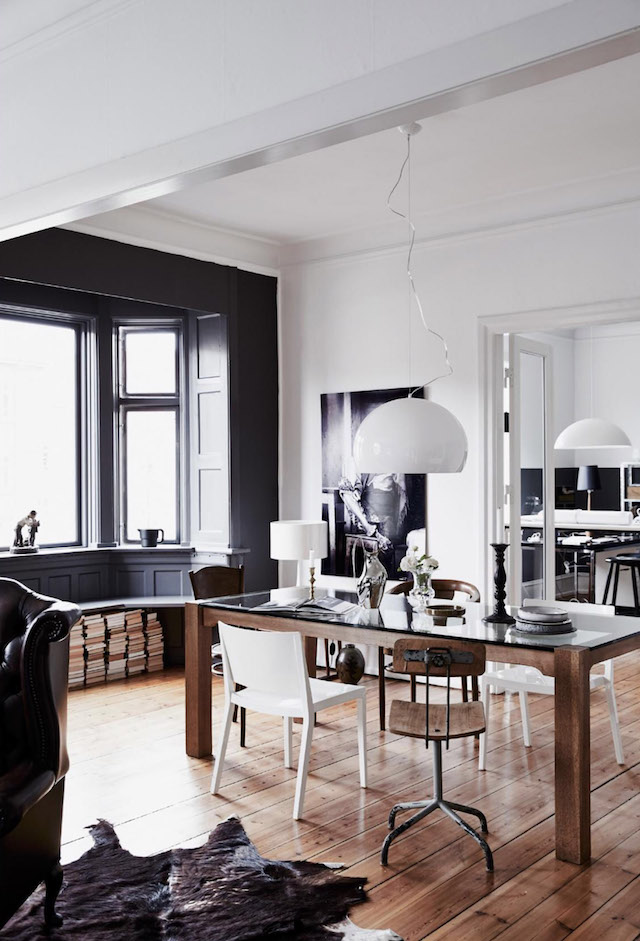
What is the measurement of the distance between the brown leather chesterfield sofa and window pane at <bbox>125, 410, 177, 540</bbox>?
419cm

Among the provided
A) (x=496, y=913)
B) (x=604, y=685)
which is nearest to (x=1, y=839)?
(x=496, y=913)

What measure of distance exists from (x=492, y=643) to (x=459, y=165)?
299cm

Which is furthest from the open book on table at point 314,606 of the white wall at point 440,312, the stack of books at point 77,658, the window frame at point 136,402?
the window frame at point 136,402

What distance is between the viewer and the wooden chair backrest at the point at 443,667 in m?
3.49

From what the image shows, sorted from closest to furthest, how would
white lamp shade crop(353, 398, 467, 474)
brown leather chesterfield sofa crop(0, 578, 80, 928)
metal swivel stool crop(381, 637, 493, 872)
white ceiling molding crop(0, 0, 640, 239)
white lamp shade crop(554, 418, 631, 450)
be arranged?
white ceiling molding crop(0, 0, 640, 239) < brown leather chesterfield sofa crop(0, 578, 80, 928) < metal swivel stool crop(381, 637, 493, 872) < white lamp shade crop(353, 398, 467, 474) < white lamp shade crop(554, 418, 631, 450)

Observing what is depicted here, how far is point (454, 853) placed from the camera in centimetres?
358

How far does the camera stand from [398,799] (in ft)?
13.6

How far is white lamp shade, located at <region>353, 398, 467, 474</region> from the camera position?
4.06 metres

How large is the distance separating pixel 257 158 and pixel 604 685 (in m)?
3.10

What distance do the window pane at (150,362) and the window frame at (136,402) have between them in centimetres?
2

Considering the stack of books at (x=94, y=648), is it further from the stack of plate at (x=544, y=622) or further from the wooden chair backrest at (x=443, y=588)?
the stack of plate at (x=544, y=622)

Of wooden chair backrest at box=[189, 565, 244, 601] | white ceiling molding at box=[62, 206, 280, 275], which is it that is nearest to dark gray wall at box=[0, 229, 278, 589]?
white ceiling molding at box=[62, 206, 280, 275]

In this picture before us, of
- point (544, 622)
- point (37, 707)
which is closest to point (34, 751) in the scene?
point (37, 707)

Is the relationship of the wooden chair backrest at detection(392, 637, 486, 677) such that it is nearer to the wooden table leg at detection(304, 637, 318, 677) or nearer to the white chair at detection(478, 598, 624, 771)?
the white chair at detection(478, 598, 624, 771)
